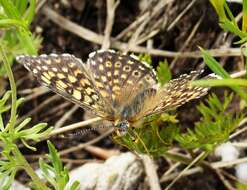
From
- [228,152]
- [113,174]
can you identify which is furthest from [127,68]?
[228,152]

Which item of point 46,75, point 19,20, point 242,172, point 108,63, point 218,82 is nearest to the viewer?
point 218,82

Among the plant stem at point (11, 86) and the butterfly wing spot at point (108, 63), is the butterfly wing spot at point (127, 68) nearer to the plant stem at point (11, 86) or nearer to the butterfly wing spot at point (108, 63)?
the butterfly wing spot at point (108, 63)

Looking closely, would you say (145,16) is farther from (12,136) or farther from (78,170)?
(12,136)

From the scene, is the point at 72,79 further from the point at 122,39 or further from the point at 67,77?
the point at 122,39

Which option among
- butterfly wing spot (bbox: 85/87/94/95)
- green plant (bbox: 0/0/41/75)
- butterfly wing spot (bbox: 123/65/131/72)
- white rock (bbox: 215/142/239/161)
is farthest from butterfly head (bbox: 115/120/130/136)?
white rock (bbox: 215/142/239/161)

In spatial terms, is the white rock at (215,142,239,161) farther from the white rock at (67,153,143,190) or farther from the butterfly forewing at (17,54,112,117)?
the butterfly forewing at (17,54,112,117)

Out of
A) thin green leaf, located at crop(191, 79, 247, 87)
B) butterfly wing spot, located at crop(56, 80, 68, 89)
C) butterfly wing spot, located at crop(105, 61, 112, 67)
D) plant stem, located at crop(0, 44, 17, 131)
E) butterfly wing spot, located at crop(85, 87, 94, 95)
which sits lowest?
thin green leaf, located at crop(191, 79, 247, 87)

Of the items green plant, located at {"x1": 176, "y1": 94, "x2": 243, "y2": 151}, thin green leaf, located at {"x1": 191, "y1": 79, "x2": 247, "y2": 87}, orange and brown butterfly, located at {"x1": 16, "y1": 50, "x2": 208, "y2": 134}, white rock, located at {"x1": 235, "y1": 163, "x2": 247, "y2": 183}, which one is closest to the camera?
thin green leaf, located at {"x1": 191, "y1": 79, "x2": 247, "y2": 87}
